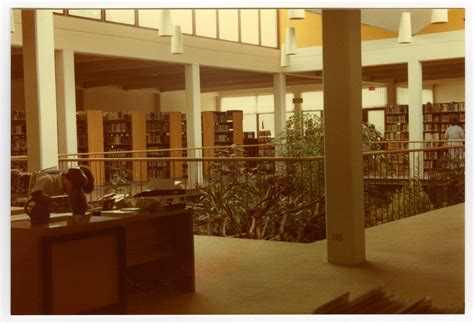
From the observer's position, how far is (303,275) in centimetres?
581

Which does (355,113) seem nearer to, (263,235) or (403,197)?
A: (263,235)

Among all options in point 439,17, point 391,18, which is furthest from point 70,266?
point 391,18

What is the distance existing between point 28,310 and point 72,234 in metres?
0.49

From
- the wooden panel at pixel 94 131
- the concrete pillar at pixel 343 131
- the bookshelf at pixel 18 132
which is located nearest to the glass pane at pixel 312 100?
the wooden panel at pixel 94 131

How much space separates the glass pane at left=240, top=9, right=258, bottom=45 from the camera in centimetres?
1834

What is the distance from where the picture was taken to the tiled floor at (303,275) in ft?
16.3

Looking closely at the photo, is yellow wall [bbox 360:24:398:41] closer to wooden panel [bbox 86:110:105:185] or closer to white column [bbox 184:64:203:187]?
white column [bbox 184:64:203:187]

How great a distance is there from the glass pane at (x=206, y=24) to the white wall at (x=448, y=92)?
11431 millimetres

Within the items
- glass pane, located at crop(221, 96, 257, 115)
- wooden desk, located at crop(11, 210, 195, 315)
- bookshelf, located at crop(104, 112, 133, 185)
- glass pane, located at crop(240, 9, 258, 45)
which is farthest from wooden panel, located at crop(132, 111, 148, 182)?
wooden desk, located at crop(11, 210, 195, 315)

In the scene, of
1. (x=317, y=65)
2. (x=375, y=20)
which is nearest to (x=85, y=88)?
(x=317, y=65)

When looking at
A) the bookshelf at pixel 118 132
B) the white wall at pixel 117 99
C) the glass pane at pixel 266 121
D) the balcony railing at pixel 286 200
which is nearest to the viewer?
the balcony railing at pixel 286 200

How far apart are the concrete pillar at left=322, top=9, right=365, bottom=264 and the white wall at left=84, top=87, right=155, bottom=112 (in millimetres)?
16296

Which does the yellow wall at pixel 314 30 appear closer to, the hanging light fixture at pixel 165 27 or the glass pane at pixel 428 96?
the hanging light fixture at pixel 165 27

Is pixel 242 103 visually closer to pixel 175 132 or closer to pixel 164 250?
pixel 175 132
